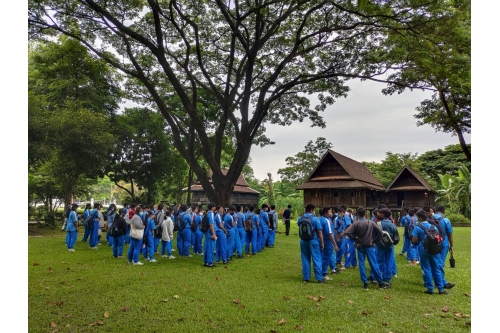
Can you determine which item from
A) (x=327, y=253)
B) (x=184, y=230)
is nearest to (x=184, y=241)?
(x=184, y=230)

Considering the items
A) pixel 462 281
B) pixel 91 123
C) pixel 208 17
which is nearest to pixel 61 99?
pixel 91 123

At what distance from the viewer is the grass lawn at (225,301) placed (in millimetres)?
4410

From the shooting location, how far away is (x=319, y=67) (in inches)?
604

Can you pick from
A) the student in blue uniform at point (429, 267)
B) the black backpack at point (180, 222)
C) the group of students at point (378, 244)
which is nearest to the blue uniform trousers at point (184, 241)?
the black backpack at point (180, 222)

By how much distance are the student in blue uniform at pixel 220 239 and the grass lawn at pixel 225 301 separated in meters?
0.67

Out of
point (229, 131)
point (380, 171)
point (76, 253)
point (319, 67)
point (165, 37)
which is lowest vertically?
point (76, 253)

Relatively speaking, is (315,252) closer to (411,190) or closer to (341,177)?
(411,190)

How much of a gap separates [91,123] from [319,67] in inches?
388

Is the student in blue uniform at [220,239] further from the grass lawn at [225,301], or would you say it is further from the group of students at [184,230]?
the grass lawn at [225,301]

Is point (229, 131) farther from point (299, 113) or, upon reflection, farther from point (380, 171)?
point (380, 171)

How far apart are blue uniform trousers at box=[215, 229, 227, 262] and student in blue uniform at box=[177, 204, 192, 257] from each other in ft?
4.19

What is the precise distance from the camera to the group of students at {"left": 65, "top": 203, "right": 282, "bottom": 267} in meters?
8.44

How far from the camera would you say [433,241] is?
5.75 metres

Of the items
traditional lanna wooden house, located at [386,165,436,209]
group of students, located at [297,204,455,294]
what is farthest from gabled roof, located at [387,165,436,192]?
group of students, located at [297,204,455,294]
